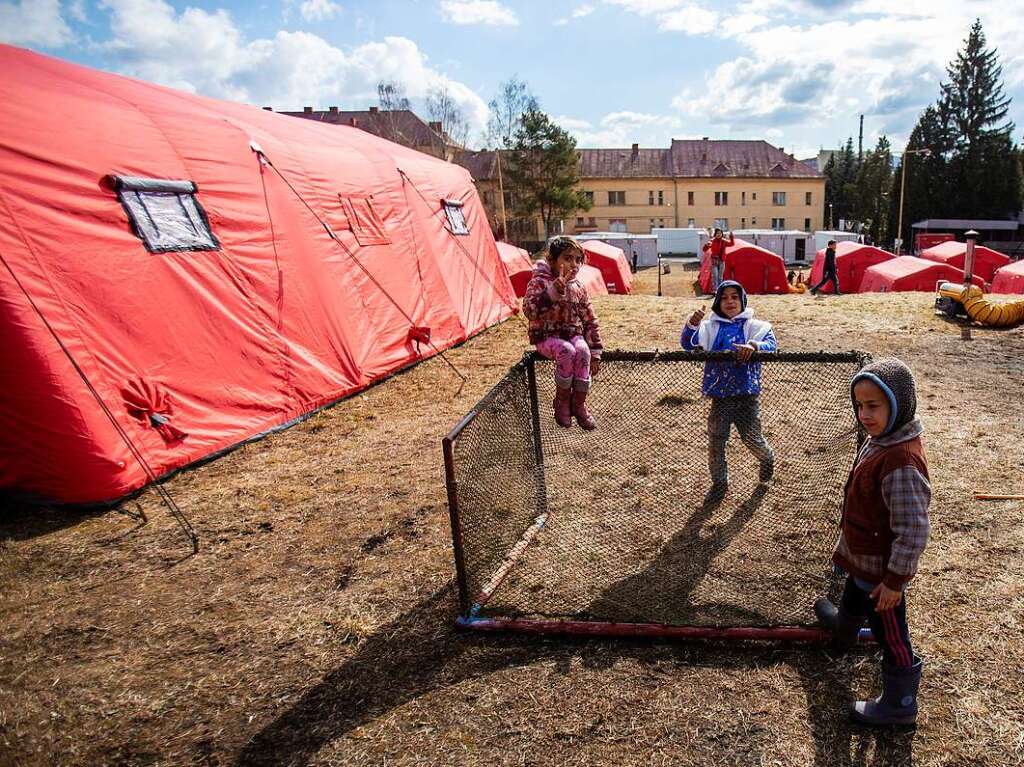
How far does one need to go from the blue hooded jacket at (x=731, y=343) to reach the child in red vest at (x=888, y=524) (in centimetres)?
163

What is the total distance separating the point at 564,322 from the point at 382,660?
2.44 meters

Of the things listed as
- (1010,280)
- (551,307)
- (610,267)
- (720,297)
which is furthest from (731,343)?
(610,267)

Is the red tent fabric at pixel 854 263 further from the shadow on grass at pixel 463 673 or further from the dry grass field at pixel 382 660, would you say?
the shadow on grass at pixel 463 673

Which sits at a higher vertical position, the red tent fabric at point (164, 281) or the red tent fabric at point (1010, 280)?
the red tent fabric at point (164, 281)

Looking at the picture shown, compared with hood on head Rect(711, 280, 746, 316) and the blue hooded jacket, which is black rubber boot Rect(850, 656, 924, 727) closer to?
the blue hooded jacket

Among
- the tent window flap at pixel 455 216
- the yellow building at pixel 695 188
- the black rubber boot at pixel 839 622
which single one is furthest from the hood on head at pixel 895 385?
the yellow building at pixel 695 188

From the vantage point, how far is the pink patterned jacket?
14.3 feet

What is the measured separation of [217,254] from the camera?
6.79 metres

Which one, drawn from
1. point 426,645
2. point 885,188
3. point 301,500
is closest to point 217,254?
point 301,500

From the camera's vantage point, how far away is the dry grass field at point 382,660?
8.99 feet

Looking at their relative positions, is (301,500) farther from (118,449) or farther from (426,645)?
(426,645)

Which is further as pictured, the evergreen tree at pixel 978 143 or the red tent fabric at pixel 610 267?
the evergreen tree at pixel 978 143

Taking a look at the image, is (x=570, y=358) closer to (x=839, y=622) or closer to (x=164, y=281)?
(x=839, y=622)

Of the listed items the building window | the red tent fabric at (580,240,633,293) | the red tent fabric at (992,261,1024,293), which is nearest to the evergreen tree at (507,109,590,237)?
the red tent fabric at (580,240,633,293)
